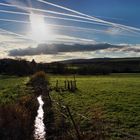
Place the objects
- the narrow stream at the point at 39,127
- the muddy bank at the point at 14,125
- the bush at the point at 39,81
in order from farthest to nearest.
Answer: the bush at the point at 39,81 → the narrow stream at the point at 39,127 → the muddy bank at the point at 14,125

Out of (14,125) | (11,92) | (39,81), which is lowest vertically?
(39,81)

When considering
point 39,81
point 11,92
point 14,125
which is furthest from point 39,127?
point 39,81

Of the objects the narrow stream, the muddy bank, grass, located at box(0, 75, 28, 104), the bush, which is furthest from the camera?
the bush

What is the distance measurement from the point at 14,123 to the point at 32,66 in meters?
173

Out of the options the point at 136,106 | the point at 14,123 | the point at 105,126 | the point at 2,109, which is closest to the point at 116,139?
the point at 105,126

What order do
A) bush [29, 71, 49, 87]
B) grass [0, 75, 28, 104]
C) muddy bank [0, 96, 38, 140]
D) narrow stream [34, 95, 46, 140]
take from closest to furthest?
muddy bank [0, 96, 38, 140], narrow stream [34, 95, 46, 140], grass [0, 75, 28, 104], bush [29, 71, 49, 87]

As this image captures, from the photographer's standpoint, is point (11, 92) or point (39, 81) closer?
point (11, 92)

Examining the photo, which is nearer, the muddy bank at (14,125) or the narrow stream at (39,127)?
the muddy bank at (14,125)

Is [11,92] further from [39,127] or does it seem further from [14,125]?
[14,125]

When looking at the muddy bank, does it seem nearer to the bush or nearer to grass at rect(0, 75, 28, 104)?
grass at rect(0, 75, 28, 104)

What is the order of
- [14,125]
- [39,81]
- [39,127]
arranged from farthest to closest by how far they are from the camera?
[39,81], [39,127], [14,125]

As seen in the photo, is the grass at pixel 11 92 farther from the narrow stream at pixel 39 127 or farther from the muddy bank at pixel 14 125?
the muddy bank at pixel 14 125

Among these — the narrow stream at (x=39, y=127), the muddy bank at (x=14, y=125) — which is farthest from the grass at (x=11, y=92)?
the muddy bank at (x=14, y=125)

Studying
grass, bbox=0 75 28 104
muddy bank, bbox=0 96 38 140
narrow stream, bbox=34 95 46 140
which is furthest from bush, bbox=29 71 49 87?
muddy bank, bbox=0 96 38 140
